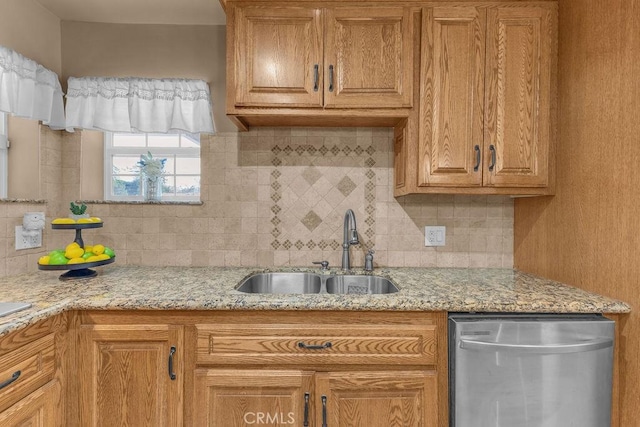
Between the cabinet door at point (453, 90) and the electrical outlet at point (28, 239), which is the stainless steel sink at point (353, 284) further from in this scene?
the electrical outlet at point (28, 239)

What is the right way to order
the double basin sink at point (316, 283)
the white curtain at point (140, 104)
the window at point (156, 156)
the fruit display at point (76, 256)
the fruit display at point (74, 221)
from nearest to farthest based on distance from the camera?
the fruit display at point (76, 256)
the fruit display at point (74, 221)
the double basin sink at point (316, 283)
the white curtain at point (140, 104)
the window at point (156, 156)

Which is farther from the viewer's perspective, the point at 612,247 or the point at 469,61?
the point at 469,61

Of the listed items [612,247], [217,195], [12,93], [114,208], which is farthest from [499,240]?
[12,93]

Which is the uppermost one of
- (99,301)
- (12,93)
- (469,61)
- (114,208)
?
(469,61)

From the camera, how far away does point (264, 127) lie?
7.14 ft

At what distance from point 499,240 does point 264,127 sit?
1.47 metres

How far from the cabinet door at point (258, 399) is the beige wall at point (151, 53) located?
4.41 feet

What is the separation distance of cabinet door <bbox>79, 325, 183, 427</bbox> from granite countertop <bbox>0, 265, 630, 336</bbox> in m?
0.11

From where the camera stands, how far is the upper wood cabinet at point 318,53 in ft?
5.83

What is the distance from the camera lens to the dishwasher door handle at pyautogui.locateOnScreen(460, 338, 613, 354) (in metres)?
1.36

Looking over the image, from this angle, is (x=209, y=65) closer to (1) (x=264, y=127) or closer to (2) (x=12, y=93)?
(1) (x=264, y=127)

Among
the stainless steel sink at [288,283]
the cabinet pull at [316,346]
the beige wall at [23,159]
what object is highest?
the beige wall at [23,159]

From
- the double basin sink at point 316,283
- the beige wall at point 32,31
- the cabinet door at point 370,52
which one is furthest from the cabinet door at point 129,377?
the beige wall at point 32,31

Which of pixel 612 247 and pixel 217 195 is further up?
pixel 217 195
